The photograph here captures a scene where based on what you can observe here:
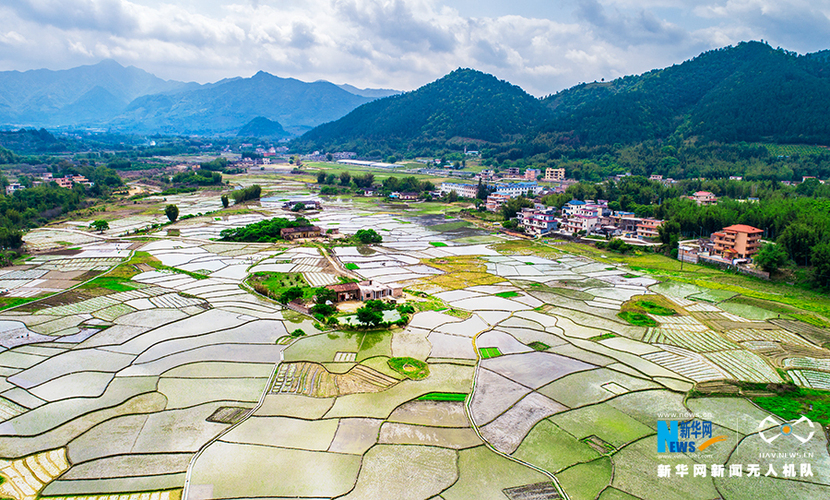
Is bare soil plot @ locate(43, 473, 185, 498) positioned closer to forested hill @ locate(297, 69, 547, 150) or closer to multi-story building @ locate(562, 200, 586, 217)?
multi-story building @ locate(562, 200, 586, 217)

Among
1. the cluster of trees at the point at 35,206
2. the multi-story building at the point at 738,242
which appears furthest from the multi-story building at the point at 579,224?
the cluster of trees at the point at 35,206

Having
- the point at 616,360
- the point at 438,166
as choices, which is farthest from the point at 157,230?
the point at 438,166

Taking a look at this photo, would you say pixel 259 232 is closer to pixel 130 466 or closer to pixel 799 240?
pixel 130 466

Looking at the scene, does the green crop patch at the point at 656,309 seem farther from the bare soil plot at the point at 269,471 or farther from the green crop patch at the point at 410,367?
the bare soil plot at the point at 269,471

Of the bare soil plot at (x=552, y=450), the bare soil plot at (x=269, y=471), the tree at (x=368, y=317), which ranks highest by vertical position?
the tree at (x=368, y=317)

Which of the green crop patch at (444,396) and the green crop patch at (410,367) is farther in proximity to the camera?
the green crop patch at (410,367)

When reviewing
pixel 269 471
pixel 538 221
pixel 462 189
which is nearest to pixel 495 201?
pixel 462 189
